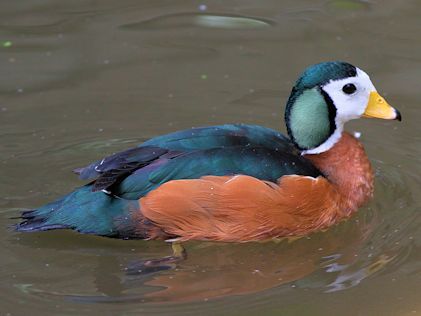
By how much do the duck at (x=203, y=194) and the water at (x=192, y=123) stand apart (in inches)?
5.4

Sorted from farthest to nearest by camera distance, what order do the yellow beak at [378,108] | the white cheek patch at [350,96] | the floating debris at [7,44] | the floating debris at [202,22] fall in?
the floating debris at [202,22], the floating debris at [7,44], the yellow beak at [378,108], the white cheek patch at [350,96]

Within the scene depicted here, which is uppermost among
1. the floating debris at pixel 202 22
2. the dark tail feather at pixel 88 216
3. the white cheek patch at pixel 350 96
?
the white cheek patch at pixel 350 96

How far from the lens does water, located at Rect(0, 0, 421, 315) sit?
17.8 ft

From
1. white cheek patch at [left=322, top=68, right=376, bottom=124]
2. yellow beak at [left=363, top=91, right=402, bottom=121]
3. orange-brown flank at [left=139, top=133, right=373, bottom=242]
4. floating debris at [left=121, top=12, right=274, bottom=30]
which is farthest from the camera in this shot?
floating debris at [left=121, top=12, right=274, bottom=30]

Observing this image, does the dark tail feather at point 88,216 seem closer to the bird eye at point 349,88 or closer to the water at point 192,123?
the water at point 192,123

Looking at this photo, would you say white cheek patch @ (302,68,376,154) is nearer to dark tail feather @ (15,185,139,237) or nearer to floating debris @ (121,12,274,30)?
dark tail feather @ (15,185,139,237)

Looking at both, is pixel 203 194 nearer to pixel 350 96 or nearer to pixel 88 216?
pixel 88 216

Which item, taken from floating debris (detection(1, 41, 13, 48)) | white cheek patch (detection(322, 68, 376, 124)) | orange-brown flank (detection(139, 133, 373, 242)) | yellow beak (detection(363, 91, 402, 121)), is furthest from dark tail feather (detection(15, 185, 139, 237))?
floating debris (detection(1, 41, 13, 48))

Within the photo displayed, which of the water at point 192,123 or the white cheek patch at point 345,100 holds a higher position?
the white cheek patch at point 345,100

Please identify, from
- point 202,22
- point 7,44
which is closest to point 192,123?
point 202,22

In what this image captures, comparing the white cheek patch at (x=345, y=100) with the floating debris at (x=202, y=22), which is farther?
the floating debris at (x=202, y=22)

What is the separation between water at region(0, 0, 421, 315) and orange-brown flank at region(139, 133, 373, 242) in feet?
0.40

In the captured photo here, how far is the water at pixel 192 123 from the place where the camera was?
17.8 ft

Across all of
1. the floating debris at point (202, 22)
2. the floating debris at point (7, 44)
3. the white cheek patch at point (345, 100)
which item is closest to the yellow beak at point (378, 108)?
the white cheek patch at point (345, 100)
